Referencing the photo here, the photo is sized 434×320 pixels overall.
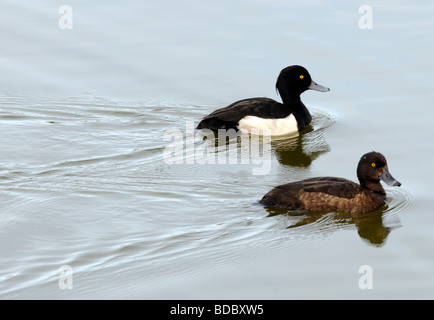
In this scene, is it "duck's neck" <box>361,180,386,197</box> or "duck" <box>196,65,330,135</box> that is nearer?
"duck's neck" <box>361,180,386,197</box>

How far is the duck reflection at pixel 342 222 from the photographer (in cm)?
996

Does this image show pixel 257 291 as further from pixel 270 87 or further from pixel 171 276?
pixel 270 87

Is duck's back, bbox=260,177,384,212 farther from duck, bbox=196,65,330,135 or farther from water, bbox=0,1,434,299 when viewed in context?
duck, bbox=196,65,330,135

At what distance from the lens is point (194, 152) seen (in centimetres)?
1255

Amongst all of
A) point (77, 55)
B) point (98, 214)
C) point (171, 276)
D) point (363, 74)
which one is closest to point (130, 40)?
point (77, 55)

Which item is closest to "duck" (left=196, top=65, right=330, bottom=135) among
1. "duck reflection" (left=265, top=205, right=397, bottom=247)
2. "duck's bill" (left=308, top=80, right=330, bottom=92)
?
"duck's bill" (left=308, top=80, right=330, bottom=92)

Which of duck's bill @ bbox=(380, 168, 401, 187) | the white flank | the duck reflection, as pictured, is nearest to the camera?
the duck reflection

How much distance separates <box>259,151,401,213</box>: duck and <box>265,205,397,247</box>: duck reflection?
0.20 feet

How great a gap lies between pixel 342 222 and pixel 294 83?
14.5 ft

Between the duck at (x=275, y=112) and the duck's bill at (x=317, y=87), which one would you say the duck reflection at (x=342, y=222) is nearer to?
the duck at (x=275, y=112)

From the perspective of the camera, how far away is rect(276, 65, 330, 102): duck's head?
46.6 feet

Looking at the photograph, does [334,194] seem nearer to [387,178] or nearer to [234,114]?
[387,178]

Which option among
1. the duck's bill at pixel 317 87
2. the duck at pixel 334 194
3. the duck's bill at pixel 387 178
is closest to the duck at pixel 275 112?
the duck's bill at pixel 317 87

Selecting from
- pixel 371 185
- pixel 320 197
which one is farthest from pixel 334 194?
pixel 371 185
